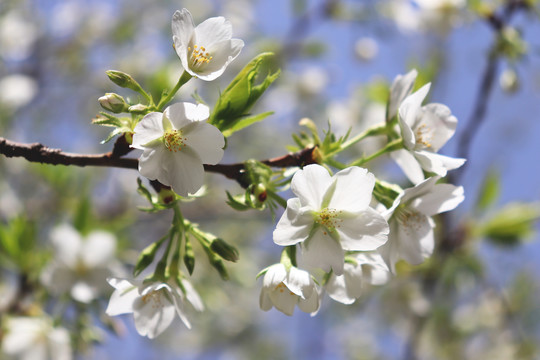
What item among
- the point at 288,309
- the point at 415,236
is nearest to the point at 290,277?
the point at 288,309

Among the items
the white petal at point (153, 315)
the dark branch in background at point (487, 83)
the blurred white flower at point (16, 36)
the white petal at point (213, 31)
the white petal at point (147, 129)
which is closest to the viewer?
the white petal at point (147, 129)

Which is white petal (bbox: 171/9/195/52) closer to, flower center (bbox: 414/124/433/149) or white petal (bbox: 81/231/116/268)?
flower center (bbox: 414/124/433/149)

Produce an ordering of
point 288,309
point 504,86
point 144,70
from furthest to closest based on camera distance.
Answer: point 144,70
point 504,86
point 288,309

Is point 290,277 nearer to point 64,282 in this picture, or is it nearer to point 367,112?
point 64,282

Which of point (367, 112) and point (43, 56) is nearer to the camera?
point (367, 112)

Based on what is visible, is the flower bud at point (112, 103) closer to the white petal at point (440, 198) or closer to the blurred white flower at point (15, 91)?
the white petal at point (440, 198)

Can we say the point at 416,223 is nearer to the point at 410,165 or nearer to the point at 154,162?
the point at 410,165

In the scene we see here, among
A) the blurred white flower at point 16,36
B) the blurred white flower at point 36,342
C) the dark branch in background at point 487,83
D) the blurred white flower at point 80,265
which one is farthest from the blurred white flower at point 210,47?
the blurred white flower at point 16,36
